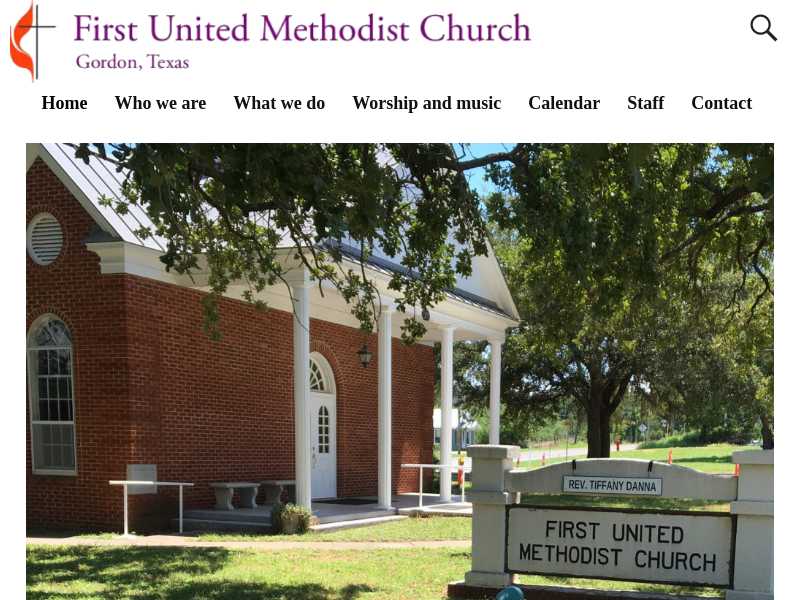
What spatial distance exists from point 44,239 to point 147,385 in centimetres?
285

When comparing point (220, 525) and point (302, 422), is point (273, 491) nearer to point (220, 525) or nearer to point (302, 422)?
point (220, 525)

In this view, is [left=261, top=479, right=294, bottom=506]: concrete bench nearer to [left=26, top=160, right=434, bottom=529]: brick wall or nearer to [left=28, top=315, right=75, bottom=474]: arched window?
[left=26, top=160, right=434, bottom=529]: brick wall

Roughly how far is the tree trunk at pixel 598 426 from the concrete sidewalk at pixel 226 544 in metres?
18.9

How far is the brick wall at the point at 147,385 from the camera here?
14.7 metres

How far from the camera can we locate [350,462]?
21.7 metres

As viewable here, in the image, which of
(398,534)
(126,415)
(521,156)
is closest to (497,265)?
(398,534)

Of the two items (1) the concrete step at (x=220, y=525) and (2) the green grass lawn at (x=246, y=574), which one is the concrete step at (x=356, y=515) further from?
(2) the green grass lawn at (x=246, y=574)

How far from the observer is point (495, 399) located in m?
23.2

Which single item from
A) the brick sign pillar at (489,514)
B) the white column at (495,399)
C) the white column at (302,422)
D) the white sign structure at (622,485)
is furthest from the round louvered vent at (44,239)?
the white column at (495,399)

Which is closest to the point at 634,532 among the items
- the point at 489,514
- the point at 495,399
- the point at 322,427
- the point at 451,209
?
the point at 489,514

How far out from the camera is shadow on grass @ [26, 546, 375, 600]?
9.48 m

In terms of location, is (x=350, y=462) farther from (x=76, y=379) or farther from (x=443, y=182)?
(x=443, y=182)
